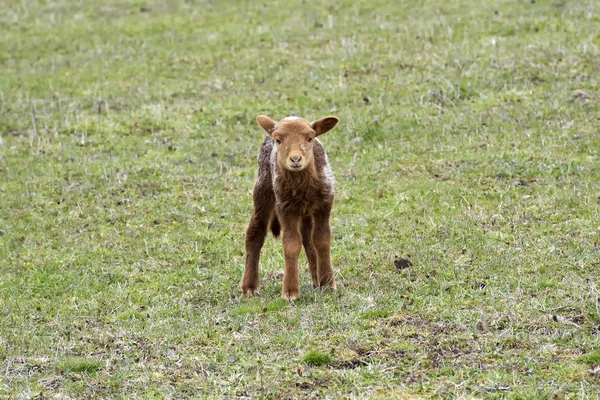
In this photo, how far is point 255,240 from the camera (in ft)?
36.9

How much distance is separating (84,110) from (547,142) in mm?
9196

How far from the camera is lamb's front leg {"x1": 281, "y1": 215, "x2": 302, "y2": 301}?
1041 centimetres

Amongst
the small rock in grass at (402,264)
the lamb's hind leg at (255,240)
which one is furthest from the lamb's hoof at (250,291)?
the small rock in grass at (402,264)

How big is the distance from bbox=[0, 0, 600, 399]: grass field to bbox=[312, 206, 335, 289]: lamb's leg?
1.17ft

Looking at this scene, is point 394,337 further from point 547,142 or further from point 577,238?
point 547,142

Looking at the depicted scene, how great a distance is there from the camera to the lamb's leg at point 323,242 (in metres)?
10.6

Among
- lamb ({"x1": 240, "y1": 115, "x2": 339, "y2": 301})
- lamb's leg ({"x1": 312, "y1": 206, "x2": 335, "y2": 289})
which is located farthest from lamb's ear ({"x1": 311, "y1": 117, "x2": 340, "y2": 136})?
lamb's leg ({"x1": 312, "y1": 206, "x2": 335, "y2": 289})

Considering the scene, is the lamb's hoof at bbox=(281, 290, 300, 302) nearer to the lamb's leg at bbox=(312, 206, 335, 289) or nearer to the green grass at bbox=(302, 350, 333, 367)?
the lamb's leg at bbox=(312, 206, 335, 289)

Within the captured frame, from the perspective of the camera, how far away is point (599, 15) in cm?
2128

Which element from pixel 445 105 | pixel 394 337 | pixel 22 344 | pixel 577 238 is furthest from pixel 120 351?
pixel 445 105

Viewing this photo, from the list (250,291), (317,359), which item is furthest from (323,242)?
(317,359)

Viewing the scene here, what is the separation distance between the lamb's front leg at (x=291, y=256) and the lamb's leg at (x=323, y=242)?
205mm

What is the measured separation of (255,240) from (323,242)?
1017mm

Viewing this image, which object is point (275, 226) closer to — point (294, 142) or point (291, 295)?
point (291, 295)
